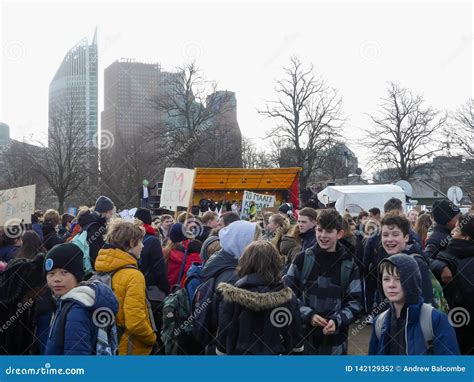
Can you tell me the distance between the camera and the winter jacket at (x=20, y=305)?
15.9ft

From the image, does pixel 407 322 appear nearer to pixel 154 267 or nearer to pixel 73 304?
pixel 73 304

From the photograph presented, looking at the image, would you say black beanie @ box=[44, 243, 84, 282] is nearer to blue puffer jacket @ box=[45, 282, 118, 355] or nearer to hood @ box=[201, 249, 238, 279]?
blue puffer jacket @ box=[45, 282, 118, 355]

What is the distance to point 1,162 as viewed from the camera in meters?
42.1

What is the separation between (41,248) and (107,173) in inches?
1371

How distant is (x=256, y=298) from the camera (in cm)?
410

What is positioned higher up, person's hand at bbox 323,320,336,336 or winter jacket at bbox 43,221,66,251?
winter jacket at bbox 43,221,66,251

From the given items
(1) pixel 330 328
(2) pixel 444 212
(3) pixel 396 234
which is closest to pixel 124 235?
(1) pixel 330 328

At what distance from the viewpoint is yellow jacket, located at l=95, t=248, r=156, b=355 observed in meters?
4.98

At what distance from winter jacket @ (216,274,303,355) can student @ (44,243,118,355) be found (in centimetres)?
78

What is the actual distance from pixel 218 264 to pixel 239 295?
63 centimetres

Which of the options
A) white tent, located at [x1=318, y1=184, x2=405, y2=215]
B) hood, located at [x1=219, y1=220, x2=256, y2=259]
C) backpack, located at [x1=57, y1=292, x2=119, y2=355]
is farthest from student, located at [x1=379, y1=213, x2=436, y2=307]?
white tent, located at [x1=318, y1=184, x2=405, y2=215]

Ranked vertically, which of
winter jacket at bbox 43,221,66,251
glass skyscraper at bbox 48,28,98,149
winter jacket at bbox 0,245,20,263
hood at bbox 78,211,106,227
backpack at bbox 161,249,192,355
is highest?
glass skyscraper at bbox 48,28,98,149

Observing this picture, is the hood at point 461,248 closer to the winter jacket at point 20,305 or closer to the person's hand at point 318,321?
the person's hand at point 318,321
